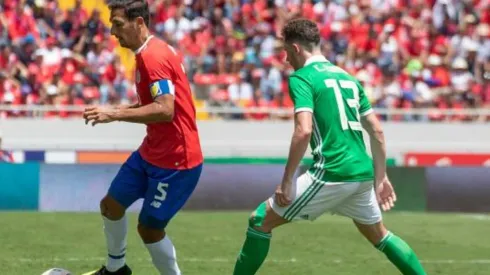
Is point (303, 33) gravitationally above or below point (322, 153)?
above

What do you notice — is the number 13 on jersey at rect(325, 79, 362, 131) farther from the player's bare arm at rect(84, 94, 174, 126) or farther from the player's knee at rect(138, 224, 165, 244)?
the player's knee at rect(138, 224, 165, 244)

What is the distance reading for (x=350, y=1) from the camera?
24.6m

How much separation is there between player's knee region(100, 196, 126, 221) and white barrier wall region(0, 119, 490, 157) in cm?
1136

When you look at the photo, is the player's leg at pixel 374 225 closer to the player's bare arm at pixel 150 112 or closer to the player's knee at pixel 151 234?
the player's knee at pixel 151 234

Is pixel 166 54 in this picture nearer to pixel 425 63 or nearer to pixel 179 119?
pixel 179 119

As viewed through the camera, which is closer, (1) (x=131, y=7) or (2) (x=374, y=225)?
(1) (x=131, y=7)

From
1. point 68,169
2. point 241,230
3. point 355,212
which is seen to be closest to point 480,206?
point 241,230

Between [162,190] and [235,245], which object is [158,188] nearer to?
[162,190]

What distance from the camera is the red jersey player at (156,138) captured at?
25.2ft

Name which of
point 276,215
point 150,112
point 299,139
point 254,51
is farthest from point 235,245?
point 254,51

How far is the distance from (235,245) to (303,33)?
5171 millimetres

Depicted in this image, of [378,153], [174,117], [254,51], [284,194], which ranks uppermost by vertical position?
[174,117]

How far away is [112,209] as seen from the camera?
832 cm

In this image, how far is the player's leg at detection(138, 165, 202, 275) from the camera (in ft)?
26.2
